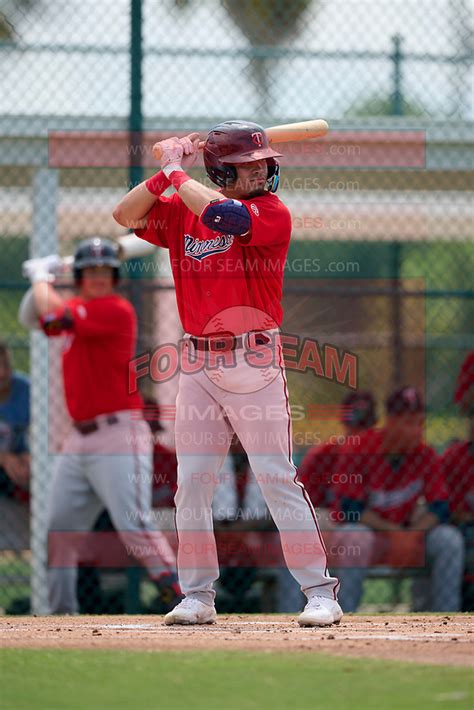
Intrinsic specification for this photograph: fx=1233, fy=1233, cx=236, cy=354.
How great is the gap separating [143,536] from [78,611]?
2.10 feet

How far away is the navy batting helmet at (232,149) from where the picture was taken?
406 centimetres

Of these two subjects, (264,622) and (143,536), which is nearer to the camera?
(264,622)

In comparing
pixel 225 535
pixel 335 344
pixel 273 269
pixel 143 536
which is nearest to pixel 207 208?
pixel 273 269

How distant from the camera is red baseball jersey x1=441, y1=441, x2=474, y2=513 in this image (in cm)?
637

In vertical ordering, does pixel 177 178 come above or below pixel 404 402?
above

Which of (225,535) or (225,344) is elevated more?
(225,344)

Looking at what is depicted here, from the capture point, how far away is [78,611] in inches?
237

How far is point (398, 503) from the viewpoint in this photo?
6223 millimetres

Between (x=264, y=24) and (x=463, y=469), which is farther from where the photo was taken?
(x=264, y=24)

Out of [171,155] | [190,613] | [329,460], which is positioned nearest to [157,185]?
[171,155]

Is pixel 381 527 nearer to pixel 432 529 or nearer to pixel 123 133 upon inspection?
pixel 432 529

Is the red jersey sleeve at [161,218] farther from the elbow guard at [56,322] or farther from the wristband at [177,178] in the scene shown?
the elbow guard at [56,322]

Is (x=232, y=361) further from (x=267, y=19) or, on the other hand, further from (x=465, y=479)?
(x=267, y=19)

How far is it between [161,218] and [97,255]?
1854 mm
